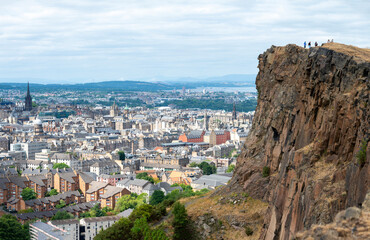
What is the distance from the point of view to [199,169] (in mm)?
119312

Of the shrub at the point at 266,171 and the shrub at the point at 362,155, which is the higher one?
the shrub at the point at 362,155

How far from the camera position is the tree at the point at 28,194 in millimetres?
95562

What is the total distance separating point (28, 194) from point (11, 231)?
27.1 meters

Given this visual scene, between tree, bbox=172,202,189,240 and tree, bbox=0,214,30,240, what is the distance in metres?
34.7

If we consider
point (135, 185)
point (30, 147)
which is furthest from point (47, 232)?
point (30, 147)

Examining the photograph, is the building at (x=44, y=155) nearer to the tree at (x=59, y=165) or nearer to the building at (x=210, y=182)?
the tree at (x=59, y=165)

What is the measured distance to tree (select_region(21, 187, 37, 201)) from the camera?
9556 centimetres

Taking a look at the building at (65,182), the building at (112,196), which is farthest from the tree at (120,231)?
the building at (65,182)

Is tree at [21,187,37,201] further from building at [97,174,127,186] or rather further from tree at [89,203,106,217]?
tree at [89,203,106,217]

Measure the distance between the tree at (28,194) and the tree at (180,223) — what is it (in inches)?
2412

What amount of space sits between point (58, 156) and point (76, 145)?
1277 inches

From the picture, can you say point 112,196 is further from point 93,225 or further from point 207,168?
point 207,168

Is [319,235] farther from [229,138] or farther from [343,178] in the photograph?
[229,138]

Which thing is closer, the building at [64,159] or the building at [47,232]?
the building at [47,232]
